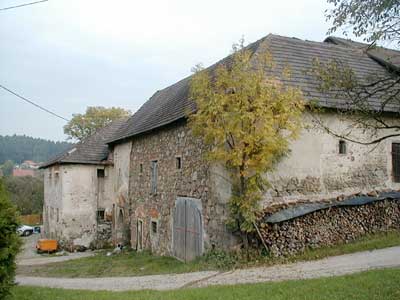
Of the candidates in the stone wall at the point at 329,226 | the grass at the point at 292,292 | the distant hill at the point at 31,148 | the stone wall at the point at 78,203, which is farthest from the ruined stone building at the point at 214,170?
the distant hill at the point at 31,148

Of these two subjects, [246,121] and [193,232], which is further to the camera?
[193,232]

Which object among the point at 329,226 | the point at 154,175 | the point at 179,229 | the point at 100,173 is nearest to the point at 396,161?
the point at 329,226

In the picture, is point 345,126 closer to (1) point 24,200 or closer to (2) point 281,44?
(2) point 281,44

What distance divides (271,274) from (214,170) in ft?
12.8

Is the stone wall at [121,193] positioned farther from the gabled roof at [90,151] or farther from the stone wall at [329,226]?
the stone wall at [329,226]

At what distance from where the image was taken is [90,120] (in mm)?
38375

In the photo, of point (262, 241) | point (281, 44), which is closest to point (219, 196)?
point (262, 241)

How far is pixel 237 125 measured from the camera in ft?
32.8

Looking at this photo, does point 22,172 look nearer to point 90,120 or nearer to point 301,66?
point 90,120

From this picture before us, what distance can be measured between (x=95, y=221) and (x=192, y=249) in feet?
33.6

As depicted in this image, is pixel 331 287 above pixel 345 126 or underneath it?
underneath

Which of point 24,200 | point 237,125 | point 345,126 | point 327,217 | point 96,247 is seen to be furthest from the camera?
point 24,200

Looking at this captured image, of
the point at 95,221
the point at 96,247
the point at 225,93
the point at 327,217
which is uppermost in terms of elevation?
the point at 225,93

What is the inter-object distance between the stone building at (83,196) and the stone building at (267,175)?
5411 millimetres
